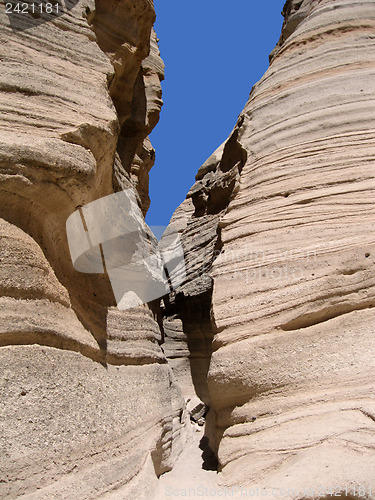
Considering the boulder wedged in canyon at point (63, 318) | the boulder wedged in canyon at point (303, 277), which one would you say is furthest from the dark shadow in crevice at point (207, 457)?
the boulder wedged in canyon at point (63, 318)

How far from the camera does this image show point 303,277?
392cm

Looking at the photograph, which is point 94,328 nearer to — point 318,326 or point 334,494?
point 318,326

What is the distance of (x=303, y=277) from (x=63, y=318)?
1997 millimetres

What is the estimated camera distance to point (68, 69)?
4.26 m

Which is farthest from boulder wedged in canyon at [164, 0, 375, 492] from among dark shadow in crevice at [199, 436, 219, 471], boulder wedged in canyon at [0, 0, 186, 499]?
boulder wedged in canyon at [0, 0, 186, 499]

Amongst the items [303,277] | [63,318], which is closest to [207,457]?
[303,277]

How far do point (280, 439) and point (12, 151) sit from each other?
106 inches

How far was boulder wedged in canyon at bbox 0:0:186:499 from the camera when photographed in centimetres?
262

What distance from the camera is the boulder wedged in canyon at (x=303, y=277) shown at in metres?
3.03

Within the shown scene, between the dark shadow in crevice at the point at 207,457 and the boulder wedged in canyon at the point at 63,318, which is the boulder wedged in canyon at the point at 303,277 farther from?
the boulder wedged in canyon at the point at 63,318

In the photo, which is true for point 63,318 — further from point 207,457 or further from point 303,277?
point 207,457

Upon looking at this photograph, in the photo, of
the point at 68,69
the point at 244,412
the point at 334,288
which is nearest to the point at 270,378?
the point at 244,412

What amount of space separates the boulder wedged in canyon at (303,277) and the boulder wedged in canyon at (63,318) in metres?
0.74

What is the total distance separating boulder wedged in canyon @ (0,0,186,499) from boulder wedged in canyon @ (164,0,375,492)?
0.74 metres
